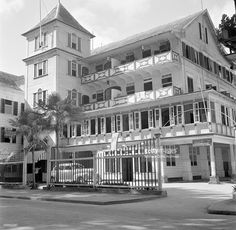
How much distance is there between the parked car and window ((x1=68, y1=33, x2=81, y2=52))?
21.9 metres

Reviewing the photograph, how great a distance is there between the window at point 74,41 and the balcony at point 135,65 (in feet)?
14.1

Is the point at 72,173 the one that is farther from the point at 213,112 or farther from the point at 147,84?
the point at 147,84

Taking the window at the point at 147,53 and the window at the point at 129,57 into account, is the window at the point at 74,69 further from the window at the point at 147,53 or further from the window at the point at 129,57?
the window at the point at 147,53

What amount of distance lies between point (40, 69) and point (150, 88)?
13956mm

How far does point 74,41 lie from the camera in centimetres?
4197

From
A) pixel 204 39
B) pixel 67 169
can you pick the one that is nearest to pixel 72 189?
pixel 67 169

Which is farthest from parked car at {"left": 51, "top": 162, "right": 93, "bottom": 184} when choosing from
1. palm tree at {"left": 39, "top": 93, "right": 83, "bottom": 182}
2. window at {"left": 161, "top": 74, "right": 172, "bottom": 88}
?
window at {"left": 161, "top": 74, "right": 172, "bottom": 88}

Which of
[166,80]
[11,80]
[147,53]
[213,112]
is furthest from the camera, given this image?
[11,80]

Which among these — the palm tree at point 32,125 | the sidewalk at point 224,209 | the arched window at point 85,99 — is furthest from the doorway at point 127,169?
the arched window at point 85,99

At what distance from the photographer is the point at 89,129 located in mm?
37125

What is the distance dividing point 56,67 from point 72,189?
20.7m

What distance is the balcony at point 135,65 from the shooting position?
107 ft

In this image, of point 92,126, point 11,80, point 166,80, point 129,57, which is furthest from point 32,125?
point 11,80

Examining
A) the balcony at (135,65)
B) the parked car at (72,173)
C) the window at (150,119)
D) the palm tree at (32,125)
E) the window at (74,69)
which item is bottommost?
the parked car at (72,173)
